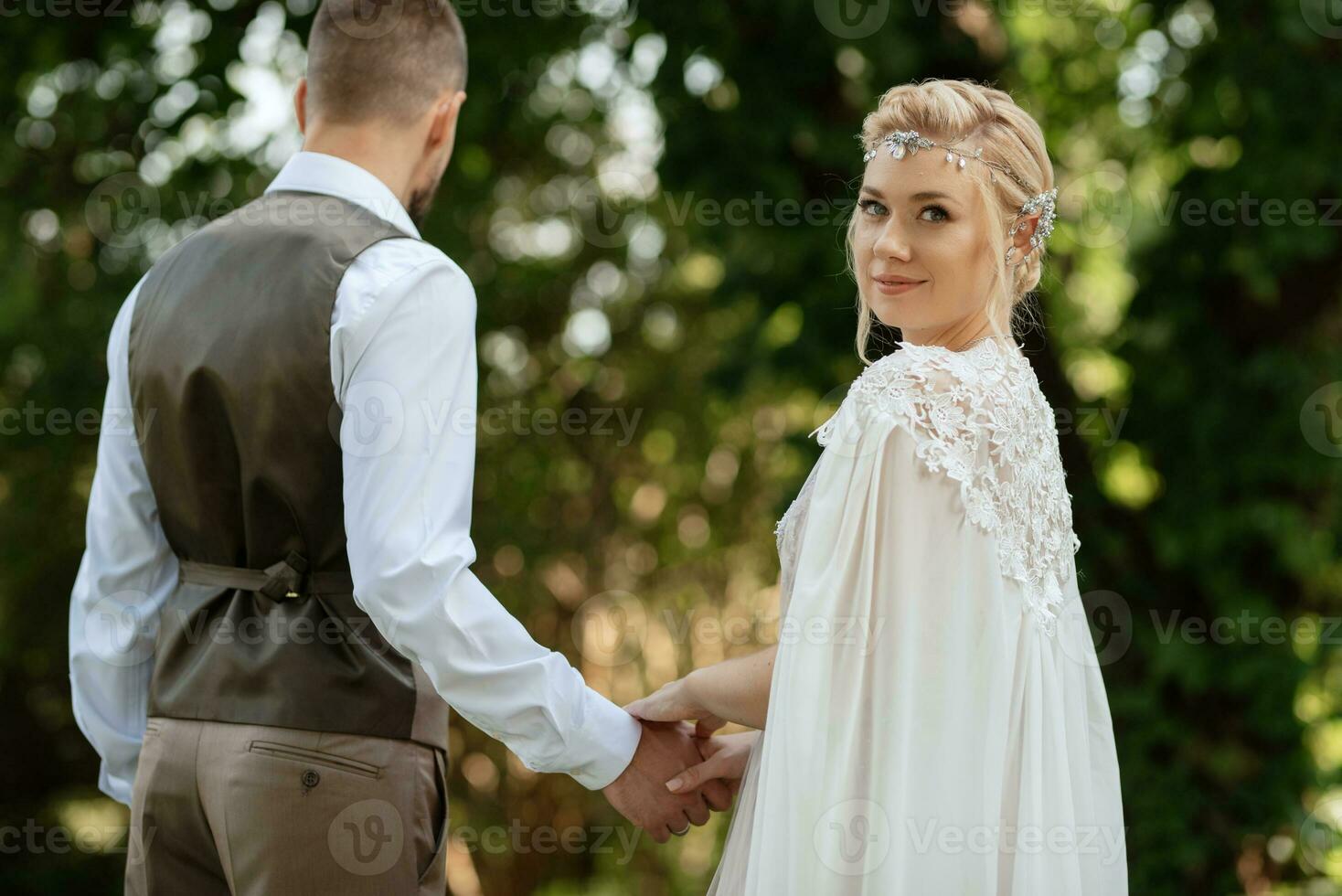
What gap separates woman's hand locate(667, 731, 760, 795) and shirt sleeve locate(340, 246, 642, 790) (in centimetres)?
33

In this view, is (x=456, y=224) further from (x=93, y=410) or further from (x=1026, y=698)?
(x=1026, y=698)

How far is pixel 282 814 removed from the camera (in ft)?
7.00

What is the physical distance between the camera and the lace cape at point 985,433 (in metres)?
2.04

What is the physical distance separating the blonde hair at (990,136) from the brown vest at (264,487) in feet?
3.00

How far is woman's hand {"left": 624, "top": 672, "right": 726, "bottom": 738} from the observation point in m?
2.44

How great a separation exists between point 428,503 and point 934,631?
82 centimetres

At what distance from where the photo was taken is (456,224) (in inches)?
213
